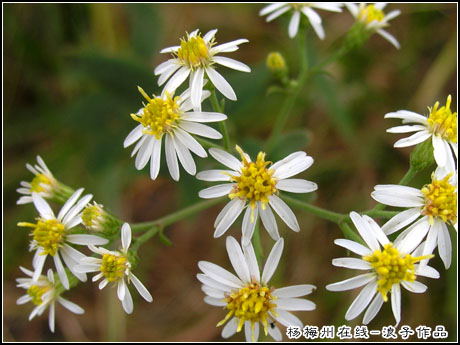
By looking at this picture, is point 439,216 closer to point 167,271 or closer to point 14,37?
point 167,271

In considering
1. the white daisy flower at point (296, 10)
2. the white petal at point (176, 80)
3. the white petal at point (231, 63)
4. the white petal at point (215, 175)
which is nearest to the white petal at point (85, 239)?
the white petal at point (215, 175)

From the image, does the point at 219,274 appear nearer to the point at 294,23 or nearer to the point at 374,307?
the point at 374,307

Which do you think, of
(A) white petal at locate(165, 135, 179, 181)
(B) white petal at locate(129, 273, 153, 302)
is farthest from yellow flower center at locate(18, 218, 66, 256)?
(A) white petal at locate(165, 135, 179, 181)

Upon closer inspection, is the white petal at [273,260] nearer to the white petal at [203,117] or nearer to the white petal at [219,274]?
the white petal at [219,274]

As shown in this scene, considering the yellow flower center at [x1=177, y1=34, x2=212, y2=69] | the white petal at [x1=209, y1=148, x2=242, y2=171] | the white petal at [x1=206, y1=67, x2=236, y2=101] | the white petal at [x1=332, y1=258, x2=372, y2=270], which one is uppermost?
the yellow flower center at [x1=177, y1=34, x2=212, y2=69]

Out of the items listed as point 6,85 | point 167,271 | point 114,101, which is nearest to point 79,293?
point 167,271

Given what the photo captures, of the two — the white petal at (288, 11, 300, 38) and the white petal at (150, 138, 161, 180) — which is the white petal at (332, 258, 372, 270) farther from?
the white petal at (288, 11, 300, 38)

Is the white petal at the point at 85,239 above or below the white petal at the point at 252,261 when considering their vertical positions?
above
